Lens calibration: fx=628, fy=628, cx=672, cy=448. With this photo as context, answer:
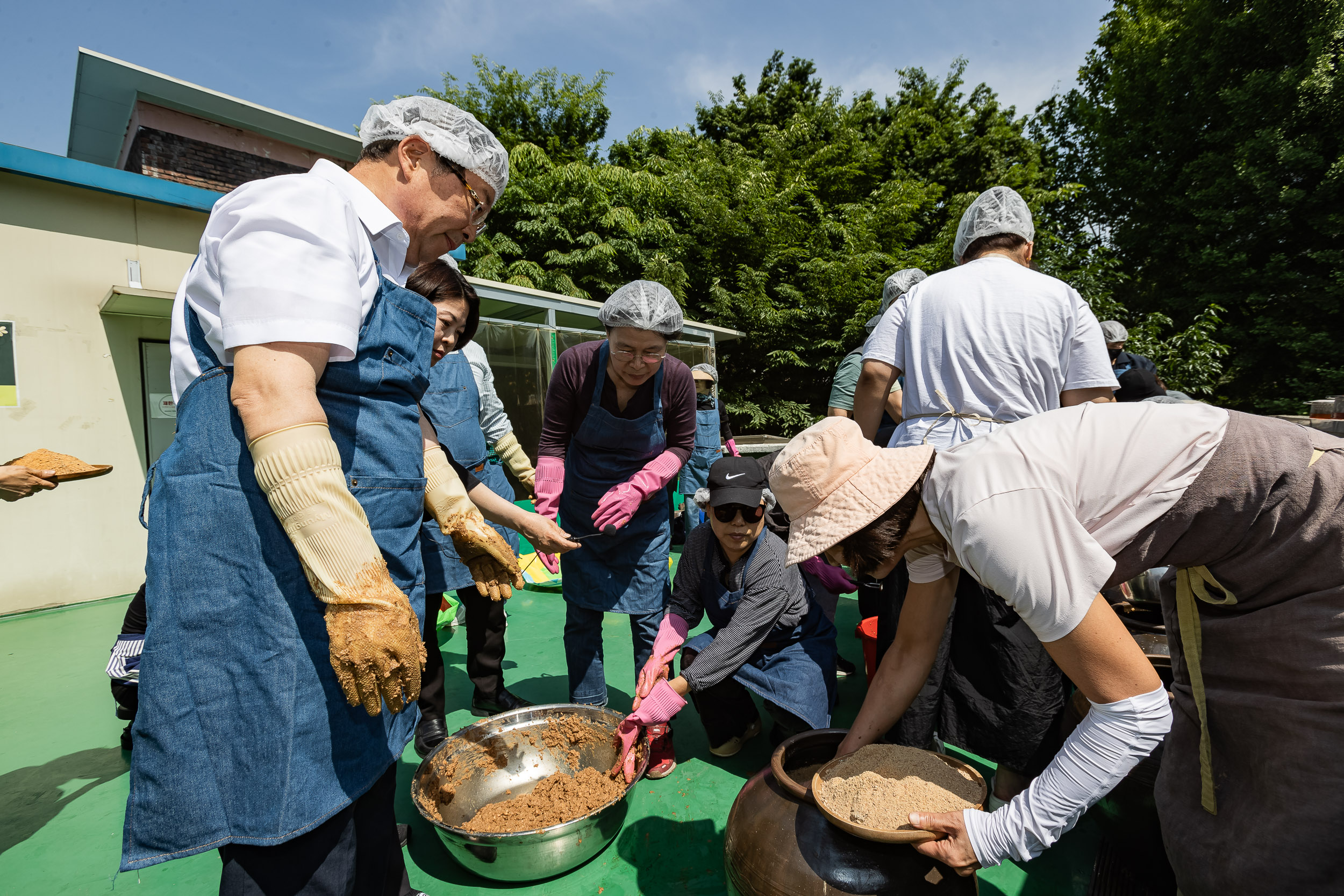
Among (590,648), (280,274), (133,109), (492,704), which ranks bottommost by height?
(492,704)

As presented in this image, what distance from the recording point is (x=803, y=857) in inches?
53.1

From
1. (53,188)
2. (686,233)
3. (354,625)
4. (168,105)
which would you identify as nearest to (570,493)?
(354,625)

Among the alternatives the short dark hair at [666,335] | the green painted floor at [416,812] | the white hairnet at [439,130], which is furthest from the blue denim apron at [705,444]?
the white hairnet at [439,130]

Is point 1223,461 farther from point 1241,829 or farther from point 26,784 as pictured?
point 26,784

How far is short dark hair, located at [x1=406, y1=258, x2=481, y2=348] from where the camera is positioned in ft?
6.30

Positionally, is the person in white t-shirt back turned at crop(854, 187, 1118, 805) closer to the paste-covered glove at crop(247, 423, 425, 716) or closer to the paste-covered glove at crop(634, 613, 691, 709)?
the paste-covered glove at crop(634, 613, 691, 709)

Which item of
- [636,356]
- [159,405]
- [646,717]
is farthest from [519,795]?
[159,405]

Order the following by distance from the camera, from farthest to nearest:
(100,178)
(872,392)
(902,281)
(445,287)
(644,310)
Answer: (100,178) < (902,281) < (644,310) < (872,392) < (445,287)

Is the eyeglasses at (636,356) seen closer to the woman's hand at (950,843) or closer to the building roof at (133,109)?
the woman's hand at (950,843)

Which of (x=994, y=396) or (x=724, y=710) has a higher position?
(x=994, y=396)

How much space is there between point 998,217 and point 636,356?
53.0 inches

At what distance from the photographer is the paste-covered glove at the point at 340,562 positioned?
95 centimetres

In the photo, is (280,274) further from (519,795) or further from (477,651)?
(477,651)

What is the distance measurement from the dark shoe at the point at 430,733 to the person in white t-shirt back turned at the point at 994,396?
1780 millimetres
